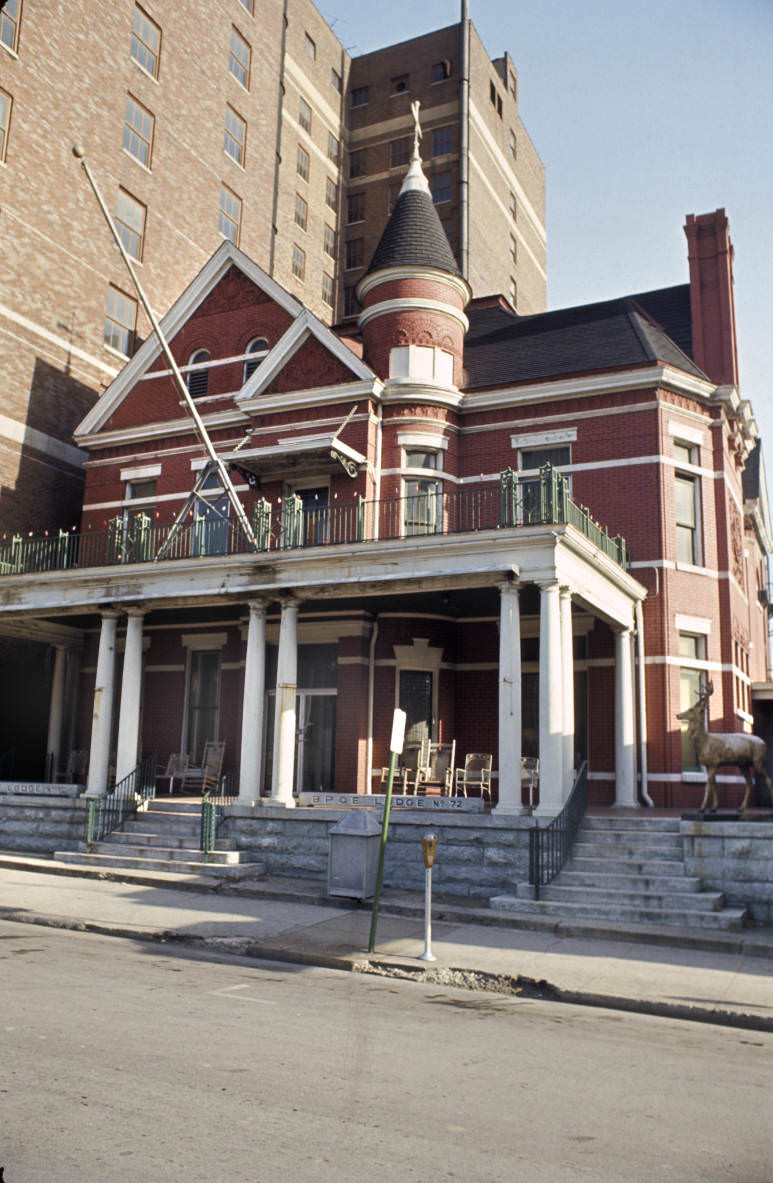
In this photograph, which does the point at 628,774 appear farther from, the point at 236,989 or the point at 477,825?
the point at 236,989

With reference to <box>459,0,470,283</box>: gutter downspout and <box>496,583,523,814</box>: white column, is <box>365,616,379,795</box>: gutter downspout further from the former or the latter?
<box>459,0,470,283</box>: gutter downspout

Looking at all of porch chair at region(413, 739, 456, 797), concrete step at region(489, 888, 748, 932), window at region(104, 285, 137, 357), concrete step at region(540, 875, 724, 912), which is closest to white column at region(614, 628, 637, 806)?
porch chair at region(413, 739, 456, 797)

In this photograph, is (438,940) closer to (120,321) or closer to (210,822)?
(210,822)

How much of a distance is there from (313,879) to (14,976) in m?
7.20

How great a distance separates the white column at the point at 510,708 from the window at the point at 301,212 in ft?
105

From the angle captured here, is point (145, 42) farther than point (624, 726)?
Yes

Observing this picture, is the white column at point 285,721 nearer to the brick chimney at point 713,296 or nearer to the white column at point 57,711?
the white column at point 57,711

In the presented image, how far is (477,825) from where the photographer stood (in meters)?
14.9

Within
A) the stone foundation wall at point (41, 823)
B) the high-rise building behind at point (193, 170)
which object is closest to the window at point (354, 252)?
the high-rise building behind at point (193, 170)

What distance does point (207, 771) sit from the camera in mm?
20938

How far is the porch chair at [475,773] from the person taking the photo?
1869 cm

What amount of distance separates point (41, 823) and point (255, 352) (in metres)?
12.2

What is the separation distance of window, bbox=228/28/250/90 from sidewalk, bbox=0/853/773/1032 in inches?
1263

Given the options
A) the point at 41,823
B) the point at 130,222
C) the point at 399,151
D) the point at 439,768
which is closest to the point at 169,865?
the point at 41,823
